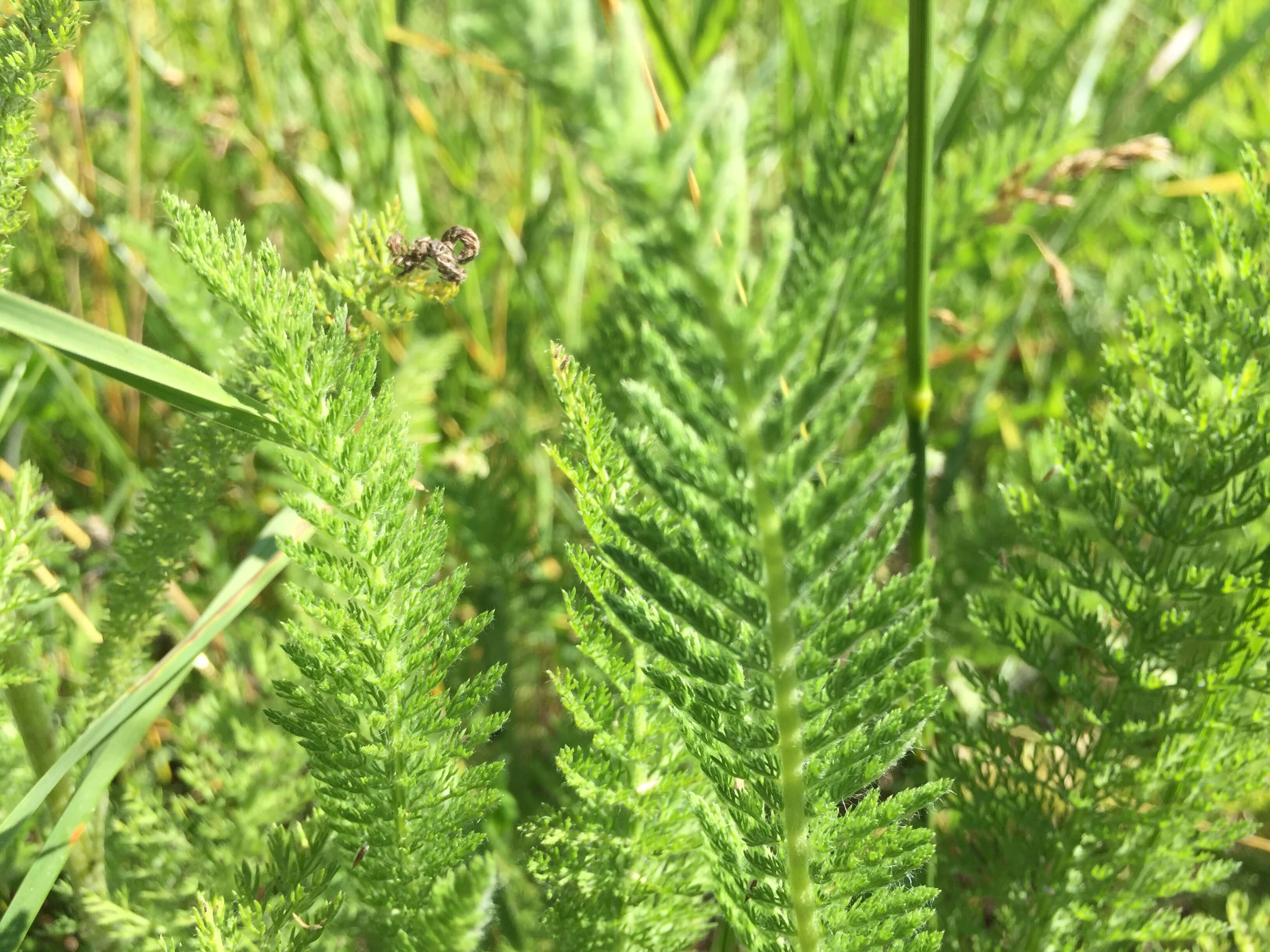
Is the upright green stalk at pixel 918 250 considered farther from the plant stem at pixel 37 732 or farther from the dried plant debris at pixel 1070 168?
the plant stem at pixel 37 732

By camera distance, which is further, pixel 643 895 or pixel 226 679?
pixel 226 679

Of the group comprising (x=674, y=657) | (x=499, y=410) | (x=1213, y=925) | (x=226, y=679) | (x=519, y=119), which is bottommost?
(x=1213, y=925)

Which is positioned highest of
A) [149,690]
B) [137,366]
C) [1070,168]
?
[1070,168]

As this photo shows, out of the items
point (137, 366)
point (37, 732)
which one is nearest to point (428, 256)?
point (137, 366)

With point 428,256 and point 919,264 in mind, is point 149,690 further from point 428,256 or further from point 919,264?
point 919,264

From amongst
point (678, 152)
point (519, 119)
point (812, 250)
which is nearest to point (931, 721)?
point (812, 250)

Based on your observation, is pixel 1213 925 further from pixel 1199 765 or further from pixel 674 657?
pixel 674 657

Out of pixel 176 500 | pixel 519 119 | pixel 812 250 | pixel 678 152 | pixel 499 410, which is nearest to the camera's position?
pixel 678 152
